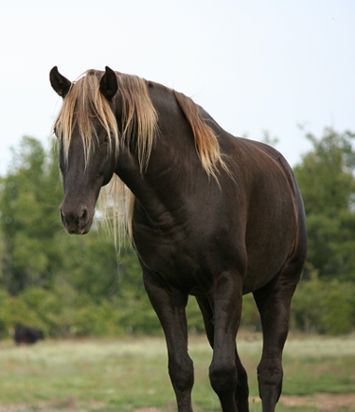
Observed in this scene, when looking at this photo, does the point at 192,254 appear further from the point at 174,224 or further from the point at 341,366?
the point at 341,366

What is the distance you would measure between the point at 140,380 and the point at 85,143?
15738 mm

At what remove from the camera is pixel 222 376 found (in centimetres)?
597

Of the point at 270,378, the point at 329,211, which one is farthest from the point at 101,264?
the point at 270,378

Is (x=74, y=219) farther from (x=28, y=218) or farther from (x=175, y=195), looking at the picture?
(x=28, y=218)

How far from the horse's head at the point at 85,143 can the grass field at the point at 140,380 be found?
4675mm

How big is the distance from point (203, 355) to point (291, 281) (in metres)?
19.1

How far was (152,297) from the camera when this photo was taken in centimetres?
620

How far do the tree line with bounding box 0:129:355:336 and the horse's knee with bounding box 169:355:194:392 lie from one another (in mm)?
29319

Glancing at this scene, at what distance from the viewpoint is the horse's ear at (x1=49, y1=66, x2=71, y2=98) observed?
552cm

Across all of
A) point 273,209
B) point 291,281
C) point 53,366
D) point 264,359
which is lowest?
point 53,366

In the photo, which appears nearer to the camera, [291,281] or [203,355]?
[291,281]

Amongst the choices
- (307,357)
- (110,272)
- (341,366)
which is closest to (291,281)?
(341,366)

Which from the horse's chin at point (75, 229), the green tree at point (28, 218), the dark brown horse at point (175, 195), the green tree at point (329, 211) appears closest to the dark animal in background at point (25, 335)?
the green tree at point (28, 218)

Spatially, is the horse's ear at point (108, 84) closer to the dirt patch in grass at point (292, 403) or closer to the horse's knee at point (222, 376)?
the horse's knee at point (222, 376)
